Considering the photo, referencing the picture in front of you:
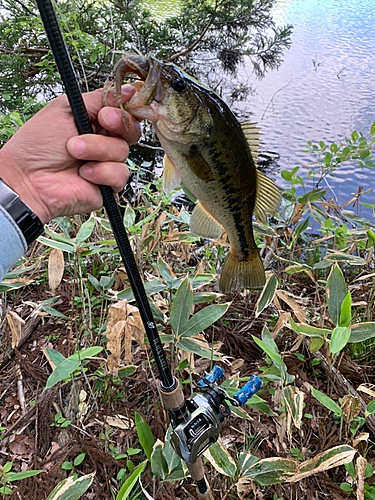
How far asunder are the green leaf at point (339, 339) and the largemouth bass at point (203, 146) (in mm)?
525

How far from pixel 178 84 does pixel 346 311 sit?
3.62ft

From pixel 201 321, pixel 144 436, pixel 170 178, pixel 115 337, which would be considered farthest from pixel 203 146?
pixel 144 436

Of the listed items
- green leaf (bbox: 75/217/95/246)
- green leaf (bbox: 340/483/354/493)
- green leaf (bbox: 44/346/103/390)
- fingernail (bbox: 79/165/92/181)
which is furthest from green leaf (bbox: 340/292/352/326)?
green leaf (bbox: 75/217/95/246)

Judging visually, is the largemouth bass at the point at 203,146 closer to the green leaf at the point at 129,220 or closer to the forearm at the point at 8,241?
the forearm at the point at 8,241

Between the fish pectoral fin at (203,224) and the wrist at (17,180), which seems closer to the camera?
the wrist at (17,180)

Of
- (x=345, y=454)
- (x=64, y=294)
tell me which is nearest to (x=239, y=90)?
(x=64, y=294)

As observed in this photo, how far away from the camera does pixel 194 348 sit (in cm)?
154

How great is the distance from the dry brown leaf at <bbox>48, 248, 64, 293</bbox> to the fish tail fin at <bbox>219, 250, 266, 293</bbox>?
0.87m

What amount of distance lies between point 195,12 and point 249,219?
215 inches

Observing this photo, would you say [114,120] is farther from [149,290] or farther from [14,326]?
[14,326]

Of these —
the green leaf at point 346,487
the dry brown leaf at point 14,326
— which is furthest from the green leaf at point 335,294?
the dry brown leaf at point 14,326

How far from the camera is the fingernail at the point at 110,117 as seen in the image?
1121 millimetres

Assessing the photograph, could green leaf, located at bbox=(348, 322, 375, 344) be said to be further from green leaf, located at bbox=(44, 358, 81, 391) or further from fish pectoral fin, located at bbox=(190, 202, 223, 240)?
green leaf, located at bbox=(44, 358, 81, 391)

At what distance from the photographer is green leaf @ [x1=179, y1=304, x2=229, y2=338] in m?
1.57
